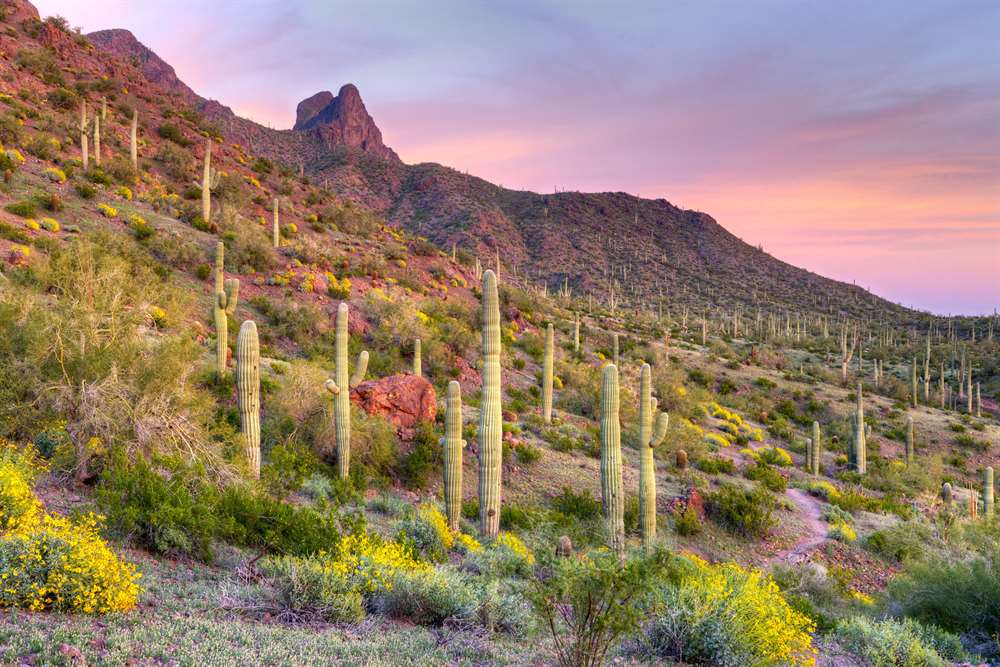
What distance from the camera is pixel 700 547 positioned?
45.6 ft

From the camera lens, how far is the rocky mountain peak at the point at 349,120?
11544 centimetres

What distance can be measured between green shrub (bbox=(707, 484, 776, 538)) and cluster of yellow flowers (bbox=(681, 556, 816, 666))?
8.83 m

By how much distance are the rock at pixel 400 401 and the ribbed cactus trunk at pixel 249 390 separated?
4422 mm

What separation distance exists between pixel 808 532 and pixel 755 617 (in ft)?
37.8

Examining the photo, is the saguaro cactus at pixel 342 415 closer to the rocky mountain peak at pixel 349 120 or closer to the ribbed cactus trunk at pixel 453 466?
the ribbed cactus trunk at pixel 453 466

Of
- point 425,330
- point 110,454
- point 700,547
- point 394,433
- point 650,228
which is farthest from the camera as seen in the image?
point 650,228

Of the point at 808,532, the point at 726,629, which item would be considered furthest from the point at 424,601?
the point at 808,532

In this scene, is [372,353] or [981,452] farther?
[981,452]

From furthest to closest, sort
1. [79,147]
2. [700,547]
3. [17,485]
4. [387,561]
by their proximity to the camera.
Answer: [79,147] → [700,547] → [387,561] → [17,485]

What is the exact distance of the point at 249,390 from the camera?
1100cm

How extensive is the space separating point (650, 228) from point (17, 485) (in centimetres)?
9320

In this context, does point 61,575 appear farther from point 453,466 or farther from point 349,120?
point 349,120

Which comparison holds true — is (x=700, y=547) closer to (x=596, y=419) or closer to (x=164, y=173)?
(x=596, y=419)

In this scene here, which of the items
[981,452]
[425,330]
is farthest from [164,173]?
[981,452]
